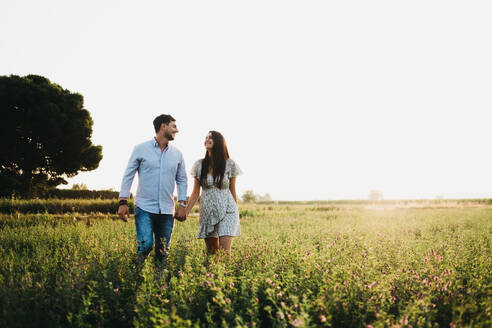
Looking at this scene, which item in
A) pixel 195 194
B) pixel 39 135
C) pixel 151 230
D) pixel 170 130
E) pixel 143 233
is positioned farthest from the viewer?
pixel 39 135

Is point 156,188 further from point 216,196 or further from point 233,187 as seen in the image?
point 233,187

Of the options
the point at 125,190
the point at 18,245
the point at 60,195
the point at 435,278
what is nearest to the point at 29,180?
the point at 60,195

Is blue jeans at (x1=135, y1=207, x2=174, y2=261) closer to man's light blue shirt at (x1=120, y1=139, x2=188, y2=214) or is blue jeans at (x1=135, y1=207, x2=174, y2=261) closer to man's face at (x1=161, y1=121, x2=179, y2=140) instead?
man's light blue shirt at (x1=120, y1=139, x2=188, y2=214)

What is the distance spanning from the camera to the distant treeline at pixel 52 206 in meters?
13.2

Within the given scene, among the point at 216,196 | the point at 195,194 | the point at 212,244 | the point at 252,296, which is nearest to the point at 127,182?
the point at 195,194

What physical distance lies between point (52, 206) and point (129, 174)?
1209 cm

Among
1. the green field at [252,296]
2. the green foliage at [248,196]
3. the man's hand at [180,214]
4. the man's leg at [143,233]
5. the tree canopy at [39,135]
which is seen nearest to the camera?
the green field at [252,296]

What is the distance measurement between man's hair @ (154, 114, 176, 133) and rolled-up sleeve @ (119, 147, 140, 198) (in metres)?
0.49

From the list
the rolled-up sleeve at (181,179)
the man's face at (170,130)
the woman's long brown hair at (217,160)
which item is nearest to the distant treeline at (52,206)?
the rolled-up sleeve at (181,179)

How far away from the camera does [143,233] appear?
14.3 feet

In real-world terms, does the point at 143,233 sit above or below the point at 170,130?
below

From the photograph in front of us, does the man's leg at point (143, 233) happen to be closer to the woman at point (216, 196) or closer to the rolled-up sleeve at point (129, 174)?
the rolled-up sleeve at point (129, 174)

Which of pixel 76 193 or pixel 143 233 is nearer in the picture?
pixel 143 233

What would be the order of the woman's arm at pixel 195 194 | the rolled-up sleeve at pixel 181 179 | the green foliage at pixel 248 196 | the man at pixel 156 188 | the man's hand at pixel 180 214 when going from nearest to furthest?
the man at pixel 156 188 → the man's hand at pixel 180 214 → the rolled-up sleeve at pixel 181 179 → the woman's arm at pixel 195 194 → the green foliage at pixel 248 196
